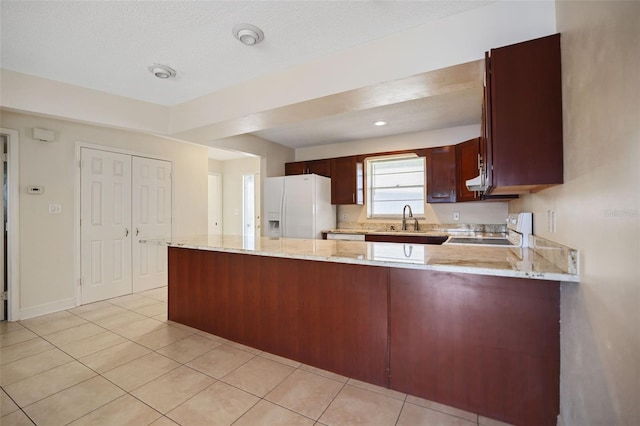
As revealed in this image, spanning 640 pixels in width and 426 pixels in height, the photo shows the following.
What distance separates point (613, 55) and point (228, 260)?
2580 mm

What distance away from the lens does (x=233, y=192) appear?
6.89 m

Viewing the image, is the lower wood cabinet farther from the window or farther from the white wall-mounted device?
the window

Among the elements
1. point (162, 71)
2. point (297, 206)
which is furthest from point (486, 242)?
point (162, 71)

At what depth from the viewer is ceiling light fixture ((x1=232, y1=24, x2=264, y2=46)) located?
201 centimetres

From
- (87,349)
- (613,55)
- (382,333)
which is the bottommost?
(87,349)

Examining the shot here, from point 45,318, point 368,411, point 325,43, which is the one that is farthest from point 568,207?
point 45,318

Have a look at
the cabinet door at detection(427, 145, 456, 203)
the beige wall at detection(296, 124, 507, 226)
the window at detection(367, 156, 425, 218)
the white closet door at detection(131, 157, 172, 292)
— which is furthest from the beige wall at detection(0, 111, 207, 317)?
the cabinet door at detection(427, 145, 456, 203)

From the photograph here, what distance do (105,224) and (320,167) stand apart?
3259 millimetres

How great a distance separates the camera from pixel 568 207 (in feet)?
4.57

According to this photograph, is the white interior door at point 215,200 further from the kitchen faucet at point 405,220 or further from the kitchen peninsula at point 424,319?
the kitchen peninsula at point 424,319

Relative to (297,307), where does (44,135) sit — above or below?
above

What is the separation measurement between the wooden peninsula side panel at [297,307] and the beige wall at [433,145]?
2940mm

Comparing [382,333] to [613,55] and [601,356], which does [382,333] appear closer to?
[601,356]

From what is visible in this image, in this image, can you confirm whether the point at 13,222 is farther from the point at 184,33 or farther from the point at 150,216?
the point at 184,33
